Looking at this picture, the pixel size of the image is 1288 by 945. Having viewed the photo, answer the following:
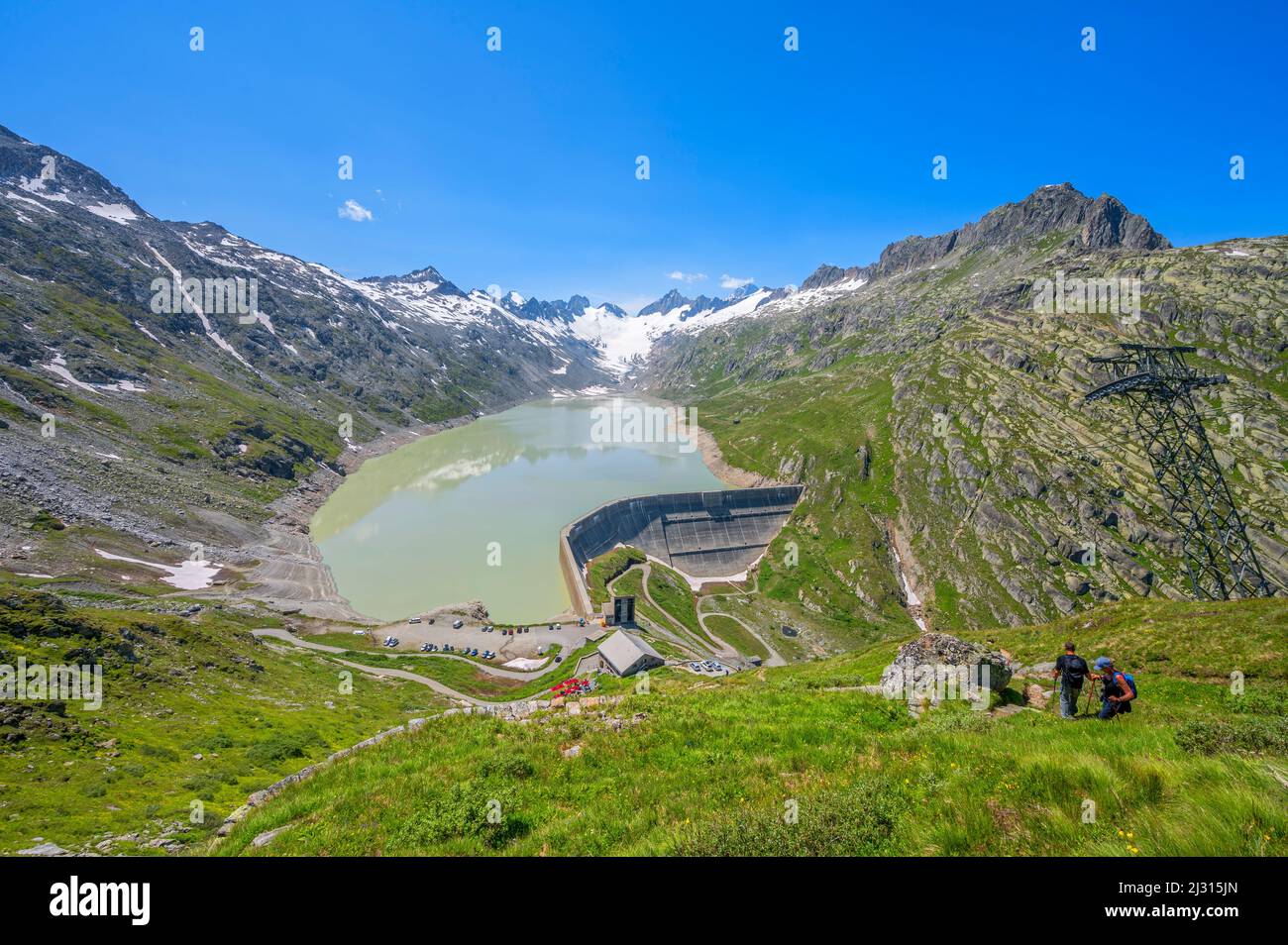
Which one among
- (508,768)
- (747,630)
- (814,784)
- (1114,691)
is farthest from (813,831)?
(747,630)

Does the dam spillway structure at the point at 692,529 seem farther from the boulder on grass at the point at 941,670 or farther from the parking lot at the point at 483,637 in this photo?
the boulder on grass at the point at 941,670

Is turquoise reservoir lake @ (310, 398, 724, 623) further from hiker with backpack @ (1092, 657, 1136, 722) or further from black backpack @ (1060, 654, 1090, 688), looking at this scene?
hiker with backpack @ (1092, 657, 1136, 722)

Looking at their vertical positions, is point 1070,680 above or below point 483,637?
above

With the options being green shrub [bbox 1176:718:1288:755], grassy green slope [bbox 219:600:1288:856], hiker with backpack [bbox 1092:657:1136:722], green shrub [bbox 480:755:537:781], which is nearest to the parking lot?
grassy green slope [bbox 219:600:1288:856]

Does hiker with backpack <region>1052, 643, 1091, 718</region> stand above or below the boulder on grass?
above

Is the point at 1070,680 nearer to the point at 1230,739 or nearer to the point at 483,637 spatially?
the point at 1230,739
